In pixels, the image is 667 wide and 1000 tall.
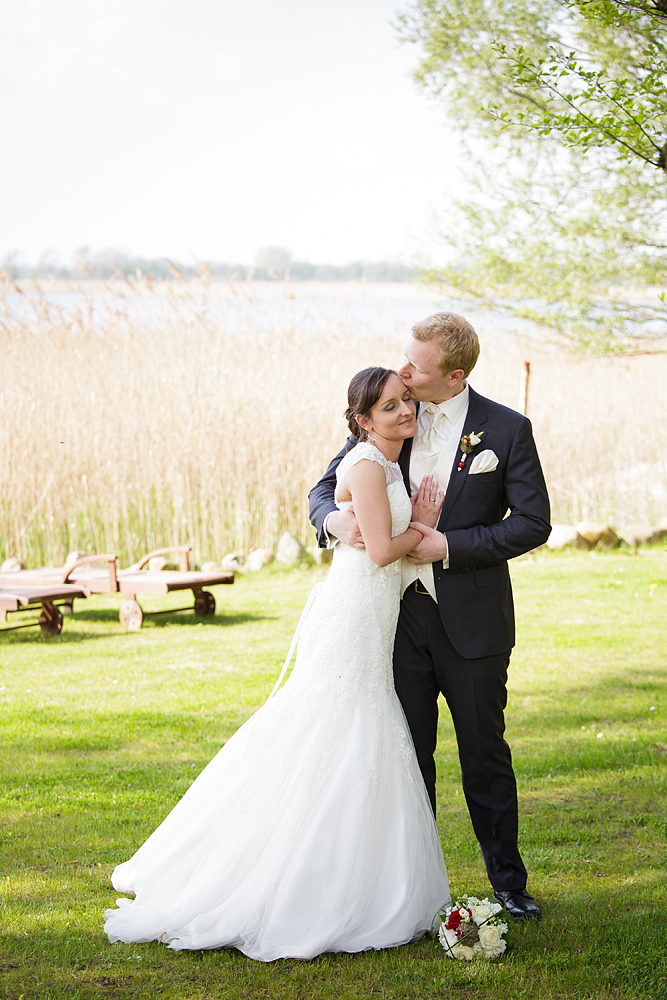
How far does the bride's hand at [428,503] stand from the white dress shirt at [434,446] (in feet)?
0.11

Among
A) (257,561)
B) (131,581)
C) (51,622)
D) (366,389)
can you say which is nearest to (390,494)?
(366,389)

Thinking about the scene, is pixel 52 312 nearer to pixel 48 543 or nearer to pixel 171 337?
pixel 171 337

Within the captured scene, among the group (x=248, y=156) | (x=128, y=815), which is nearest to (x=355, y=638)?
(x=128, y=815)

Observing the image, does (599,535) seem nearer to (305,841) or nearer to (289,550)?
(289,550)

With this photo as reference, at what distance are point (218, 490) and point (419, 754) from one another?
24.7 ft

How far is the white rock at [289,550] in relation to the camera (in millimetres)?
10422

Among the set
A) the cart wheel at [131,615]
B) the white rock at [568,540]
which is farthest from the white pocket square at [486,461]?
the white rock at [568,540]

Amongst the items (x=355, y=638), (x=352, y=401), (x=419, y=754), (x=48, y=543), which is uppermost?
(x=352, y=401)

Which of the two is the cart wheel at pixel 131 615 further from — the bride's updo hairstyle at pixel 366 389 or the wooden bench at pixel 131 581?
the bride's updo hairstyle at pixel 366 389

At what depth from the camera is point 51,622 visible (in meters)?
8.02

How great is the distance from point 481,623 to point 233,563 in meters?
7.49

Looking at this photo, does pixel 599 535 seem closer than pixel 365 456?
No

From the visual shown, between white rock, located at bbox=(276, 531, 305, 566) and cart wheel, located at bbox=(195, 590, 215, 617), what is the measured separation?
1905mm

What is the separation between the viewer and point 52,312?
11.3 m
